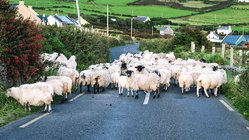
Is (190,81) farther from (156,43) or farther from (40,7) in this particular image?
(40,7)

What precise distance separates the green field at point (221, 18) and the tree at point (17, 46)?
90.8 metres

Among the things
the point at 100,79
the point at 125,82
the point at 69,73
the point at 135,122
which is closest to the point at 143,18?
the point at 100,79

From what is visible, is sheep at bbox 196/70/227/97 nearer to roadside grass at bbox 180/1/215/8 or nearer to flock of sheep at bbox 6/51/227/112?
flock of sheep at bbox 6/51/227/112

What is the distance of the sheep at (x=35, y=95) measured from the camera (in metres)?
14.7

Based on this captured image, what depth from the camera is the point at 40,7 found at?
398 feet

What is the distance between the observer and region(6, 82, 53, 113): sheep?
14.7 meters

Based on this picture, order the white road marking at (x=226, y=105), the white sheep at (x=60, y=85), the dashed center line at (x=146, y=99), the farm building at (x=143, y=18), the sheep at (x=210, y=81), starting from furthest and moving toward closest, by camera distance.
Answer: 1. the farm building at (x=143, y=18)
2. the sheep at (x=210, y=81)
3. the dashed center line at (x=146, y=99)
4. the white sheep at (x=60, y=85)
5. the white road marking at (x=226, y=105)

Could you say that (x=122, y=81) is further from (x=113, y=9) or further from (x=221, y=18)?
(x=113, y=9)

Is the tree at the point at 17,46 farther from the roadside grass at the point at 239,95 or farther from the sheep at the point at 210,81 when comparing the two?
the roadside grass at the point at 239,95

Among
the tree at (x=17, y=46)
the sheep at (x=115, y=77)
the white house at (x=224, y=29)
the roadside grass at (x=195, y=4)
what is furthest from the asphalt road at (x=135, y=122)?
the roadside grass at (x=195, y=4)

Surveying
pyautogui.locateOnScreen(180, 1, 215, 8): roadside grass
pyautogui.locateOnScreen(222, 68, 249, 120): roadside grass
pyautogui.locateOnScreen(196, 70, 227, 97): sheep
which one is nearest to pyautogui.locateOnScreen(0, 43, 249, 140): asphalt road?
pyautogui.locateOnScreen(222, 68, 249, 120): roadside grass

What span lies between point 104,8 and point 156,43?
235ft

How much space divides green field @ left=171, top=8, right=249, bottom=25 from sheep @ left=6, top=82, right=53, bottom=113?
94213mm

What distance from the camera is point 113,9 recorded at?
128 meters
